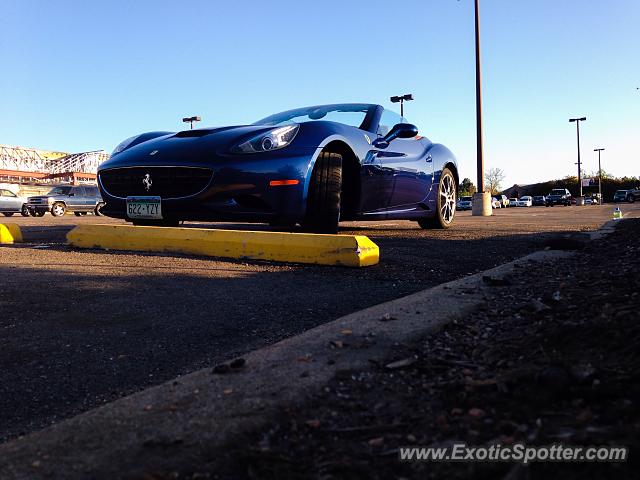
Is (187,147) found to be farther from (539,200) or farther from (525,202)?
(539,200)

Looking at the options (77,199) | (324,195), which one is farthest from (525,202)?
(324,195)

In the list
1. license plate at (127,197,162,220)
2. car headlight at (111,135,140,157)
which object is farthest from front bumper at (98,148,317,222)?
car headlight at (111,135,140,157)

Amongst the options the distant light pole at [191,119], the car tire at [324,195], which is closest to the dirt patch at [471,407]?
the car tire at [324,195]

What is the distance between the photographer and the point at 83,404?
5.52 ft

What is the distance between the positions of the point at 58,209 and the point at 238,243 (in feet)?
77.3

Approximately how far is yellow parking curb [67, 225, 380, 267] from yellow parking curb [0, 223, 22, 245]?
136 cm

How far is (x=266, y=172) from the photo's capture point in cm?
448

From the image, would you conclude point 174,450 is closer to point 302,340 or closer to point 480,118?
point 302,340

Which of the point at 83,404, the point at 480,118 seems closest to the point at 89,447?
the point at 83,404

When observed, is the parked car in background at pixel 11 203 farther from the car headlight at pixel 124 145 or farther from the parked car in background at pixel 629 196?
the parked car in background at pixel 629 196

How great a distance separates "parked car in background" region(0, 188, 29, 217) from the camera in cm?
2316

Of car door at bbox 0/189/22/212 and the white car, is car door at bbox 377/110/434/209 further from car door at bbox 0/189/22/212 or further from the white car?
the white car

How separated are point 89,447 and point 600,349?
4.45 ft

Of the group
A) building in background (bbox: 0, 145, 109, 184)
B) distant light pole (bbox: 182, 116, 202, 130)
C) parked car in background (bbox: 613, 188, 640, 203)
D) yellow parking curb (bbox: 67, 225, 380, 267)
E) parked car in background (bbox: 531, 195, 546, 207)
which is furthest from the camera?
building in background (bbox: 0, 145, 109, 184)
